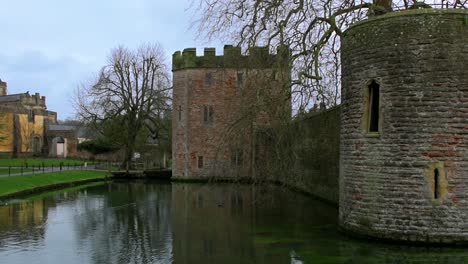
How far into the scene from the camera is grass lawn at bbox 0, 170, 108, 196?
23.6m

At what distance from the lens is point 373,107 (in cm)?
1241

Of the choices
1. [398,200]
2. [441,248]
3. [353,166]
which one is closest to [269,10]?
[353,166]

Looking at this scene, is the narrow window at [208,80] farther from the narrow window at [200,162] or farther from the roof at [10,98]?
the roof at [10,98]

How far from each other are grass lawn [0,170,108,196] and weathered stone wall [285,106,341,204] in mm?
12411

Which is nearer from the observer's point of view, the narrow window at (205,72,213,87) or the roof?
the narrow window at (205,72,213,87)

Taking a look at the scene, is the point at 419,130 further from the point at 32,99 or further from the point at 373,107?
the point at 32,99

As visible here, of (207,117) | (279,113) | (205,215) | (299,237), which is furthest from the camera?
(207,117)

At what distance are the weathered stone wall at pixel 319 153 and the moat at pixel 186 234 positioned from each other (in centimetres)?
92

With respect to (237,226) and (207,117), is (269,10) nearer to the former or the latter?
(237,226)

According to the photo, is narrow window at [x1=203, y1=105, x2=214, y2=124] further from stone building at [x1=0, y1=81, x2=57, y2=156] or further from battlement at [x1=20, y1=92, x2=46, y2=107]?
battlement at [x1=20, y1=92, x2=46, y2=107]

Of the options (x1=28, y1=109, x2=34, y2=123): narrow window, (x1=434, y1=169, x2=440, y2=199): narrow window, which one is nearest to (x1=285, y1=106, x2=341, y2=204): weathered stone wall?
(x1=434, y1=169, x2=440, y2=199): narrow window

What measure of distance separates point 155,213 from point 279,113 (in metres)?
6.30

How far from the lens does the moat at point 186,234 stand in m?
10.9

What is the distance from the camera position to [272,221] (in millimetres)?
15898
